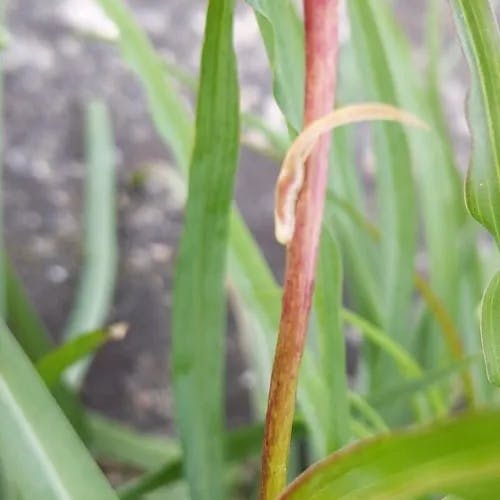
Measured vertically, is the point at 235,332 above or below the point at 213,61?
below

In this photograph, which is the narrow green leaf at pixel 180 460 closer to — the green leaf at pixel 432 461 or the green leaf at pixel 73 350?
the green leaf at pixel 73 350

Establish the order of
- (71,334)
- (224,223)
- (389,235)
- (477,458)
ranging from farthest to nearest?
(71,334) → (389,235) → (224,223) → (477,458)

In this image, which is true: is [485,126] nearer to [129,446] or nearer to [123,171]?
[129,446]

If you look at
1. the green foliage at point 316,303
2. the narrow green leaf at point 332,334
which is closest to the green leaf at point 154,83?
the green foliage at point 316,303

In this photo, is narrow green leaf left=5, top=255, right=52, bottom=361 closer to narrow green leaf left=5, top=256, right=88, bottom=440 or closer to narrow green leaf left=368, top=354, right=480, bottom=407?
narrow green leaf left=5, top=256, right=88, bottom=440

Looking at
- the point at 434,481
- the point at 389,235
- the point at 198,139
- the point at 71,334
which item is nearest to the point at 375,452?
the point at 434,481

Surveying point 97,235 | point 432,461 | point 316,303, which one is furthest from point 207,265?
point 97,235

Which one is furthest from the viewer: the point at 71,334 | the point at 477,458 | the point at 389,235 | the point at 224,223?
the point at 71,334

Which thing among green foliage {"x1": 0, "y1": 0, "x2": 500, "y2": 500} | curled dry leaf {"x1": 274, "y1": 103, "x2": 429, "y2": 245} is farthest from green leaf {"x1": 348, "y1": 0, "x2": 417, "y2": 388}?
curled dry leaf {"x1": 274, "y1": 103, "x2": 429, "y2": 245}

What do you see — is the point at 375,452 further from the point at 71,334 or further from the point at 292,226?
the point at 71,334
